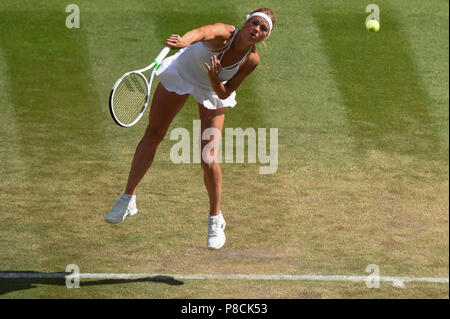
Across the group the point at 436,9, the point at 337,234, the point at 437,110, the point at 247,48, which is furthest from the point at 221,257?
the point at 436,9

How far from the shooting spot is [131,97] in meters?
10.3

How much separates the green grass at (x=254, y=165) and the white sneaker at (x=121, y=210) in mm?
611

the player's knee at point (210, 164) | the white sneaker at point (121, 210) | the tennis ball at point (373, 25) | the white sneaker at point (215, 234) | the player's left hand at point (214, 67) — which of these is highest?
the tennis ball at point (373, 25)

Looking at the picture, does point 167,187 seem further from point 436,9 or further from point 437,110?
point 436,9

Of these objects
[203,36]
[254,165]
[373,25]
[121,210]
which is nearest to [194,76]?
[203,36]

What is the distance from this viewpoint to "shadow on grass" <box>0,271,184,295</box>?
1084 centimetres

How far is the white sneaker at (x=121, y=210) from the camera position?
10945mm

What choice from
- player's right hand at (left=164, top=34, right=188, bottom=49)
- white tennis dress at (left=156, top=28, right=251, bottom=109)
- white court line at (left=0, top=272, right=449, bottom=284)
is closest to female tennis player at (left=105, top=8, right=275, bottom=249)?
white tennis dress at (left=156, top=28, right=251, bottom=109)

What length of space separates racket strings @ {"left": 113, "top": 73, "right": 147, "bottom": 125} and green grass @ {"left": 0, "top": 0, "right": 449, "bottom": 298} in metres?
1.76

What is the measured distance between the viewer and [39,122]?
1500 centimetres

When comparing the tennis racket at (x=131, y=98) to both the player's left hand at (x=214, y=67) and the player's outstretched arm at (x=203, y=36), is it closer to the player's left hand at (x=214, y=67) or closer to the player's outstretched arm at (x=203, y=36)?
the player's left hand at (x=214, y=67)

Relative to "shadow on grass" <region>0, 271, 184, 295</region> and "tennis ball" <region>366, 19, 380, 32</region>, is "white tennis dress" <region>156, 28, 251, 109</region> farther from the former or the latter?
"tennis ball" <region>366, 19, 380, 32</region>

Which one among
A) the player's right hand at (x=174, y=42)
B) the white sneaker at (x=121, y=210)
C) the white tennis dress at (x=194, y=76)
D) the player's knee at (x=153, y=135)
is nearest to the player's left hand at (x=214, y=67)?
the white tennis dress at (x=194, y=76)

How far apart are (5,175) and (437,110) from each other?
20.1 feet
